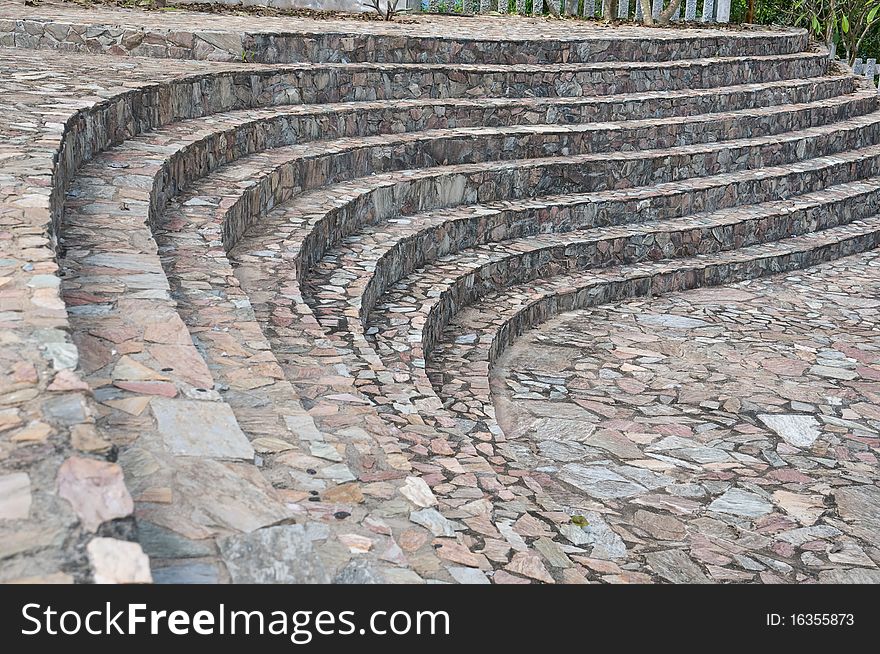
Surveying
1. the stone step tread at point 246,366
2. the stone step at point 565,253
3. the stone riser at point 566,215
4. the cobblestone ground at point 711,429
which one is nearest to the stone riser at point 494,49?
the stone riser at point 566,215

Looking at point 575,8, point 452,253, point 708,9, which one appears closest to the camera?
point 452,253

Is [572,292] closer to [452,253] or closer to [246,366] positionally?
[452,253]

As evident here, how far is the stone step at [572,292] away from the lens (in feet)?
16.9

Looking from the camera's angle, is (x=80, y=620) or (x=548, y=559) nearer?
(x=80, y=620)

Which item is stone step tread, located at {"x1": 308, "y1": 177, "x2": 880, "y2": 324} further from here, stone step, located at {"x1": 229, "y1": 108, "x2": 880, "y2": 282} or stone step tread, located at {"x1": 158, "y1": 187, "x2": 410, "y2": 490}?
stone step tread, located at {"x1": 158, "y1": 187, "x2": 410, "y2": 490}

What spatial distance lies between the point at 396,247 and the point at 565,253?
163 cm

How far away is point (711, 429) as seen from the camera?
5.13 m

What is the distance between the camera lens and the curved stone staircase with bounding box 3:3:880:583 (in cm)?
269

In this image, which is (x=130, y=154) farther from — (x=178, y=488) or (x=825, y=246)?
(x=825, y=246)

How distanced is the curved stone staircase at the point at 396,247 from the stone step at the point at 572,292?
3 cm

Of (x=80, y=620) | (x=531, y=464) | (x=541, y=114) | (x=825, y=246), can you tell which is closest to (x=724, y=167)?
(x=825, y=246)

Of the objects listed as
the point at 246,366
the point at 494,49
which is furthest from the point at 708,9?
the point at 246,366

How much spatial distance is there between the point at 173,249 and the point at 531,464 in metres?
1.81

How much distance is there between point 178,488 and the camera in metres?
2.35
